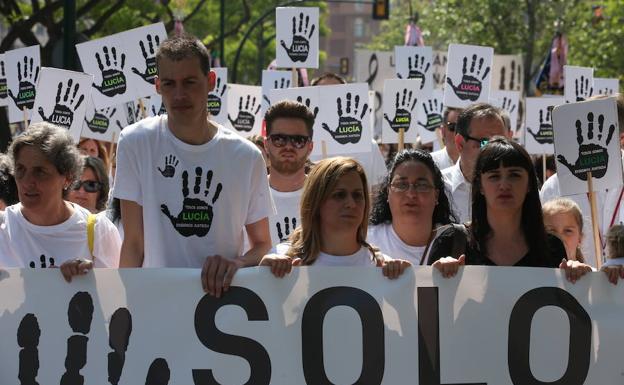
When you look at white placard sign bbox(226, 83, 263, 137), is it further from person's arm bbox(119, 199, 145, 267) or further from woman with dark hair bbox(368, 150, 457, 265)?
person's arm bbox(119, 199, 145, 267)

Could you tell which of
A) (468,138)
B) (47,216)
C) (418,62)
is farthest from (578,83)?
(47,216)

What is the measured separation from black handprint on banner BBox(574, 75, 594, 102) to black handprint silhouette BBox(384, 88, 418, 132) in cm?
242

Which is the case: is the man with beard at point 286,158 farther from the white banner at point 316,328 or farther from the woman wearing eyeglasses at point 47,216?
the white banner at point 316,328

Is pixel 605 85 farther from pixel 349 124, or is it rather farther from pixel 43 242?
pixel 43 242

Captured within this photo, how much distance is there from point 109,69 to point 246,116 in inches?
157

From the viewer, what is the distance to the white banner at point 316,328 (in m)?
4.53

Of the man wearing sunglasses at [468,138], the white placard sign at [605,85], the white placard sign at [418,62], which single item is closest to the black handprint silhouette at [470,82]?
the white placard sign at [418,62]

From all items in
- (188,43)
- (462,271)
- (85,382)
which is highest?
(188,43)

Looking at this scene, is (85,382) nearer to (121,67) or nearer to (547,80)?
(121,67)

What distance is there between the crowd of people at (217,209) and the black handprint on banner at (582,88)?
716 centimetres

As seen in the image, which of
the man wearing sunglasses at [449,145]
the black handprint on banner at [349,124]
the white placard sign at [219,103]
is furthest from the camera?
the white placard sign at [219,103]

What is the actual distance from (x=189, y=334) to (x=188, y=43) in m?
1.07

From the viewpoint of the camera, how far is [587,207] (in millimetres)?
7211

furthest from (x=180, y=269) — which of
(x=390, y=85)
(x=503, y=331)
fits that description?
(x=390, y=85)
